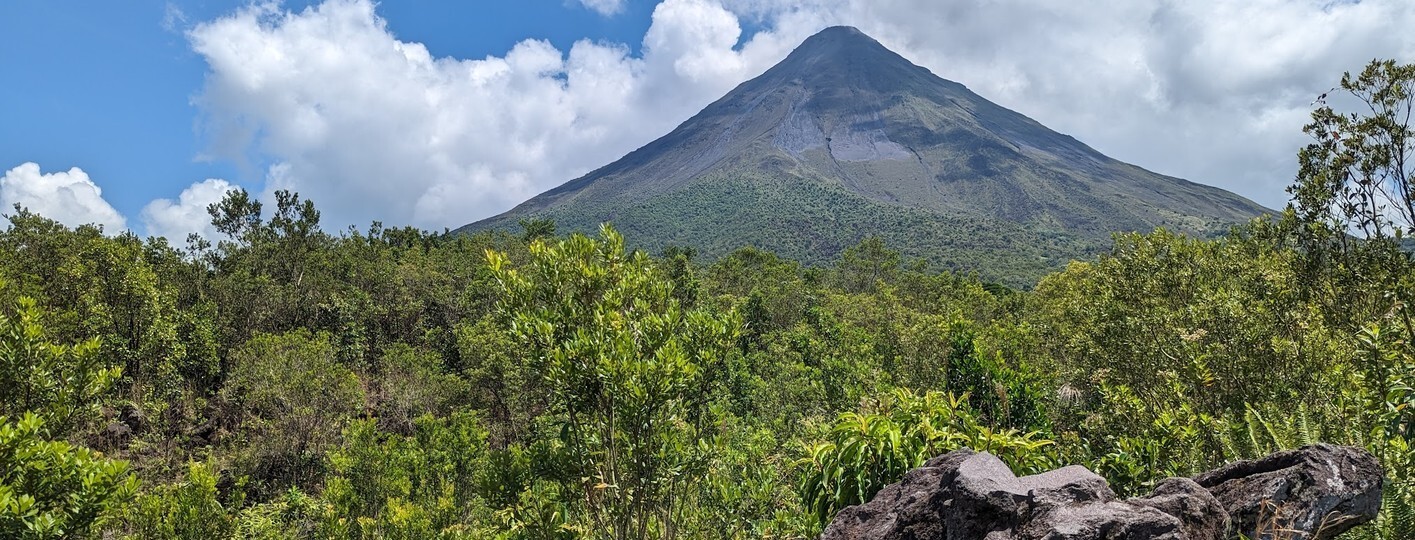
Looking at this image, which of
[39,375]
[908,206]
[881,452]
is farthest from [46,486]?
[908,206]

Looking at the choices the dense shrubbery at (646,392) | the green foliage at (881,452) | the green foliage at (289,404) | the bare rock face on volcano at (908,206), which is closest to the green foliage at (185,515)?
the dense shrubbery at (646,392)

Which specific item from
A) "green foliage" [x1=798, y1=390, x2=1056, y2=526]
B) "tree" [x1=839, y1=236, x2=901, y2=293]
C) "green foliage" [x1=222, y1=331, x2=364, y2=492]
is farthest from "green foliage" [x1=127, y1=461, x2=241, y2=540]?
"tree" [x1=839, y1=236, x2=901, y2=293]

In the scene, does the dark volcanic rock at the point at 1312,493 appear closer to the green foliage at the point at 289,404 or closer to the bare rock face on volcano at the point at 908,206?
the green foliage at the point at 289,404

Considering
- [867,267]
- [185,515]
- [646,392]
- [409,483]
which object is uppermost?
→ [867,267]

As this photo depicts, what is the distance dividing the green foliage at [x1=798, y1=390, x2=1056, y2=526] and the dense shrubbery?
0.09 feet

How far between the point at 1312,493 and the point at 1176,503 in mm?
892

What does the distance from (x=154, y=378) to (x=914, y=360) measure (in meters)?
25.0

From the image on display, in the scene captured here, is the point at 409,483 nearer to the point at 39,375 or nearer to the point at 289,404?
the point at 289,404

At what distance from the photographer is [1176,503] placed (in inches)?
147

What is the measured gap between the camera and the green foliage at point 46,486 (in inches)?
191

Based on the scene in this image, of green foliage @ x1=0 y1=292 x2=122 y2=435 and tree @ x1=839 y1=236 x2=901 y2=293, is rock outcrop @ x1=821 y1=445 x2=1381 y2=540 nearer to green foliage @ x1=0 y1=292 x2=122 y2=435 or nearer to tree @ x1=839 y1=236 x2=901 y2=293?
green foliage @ x1=0 y1=292 x2=122 y2=435

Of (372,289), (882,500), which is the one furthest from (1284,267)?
(372,289)

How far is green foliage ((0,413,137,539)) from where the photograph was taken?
484cm

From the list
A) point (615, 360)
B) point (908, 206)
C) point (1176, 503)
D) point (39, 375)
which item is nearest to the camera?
point (1176, 503)
